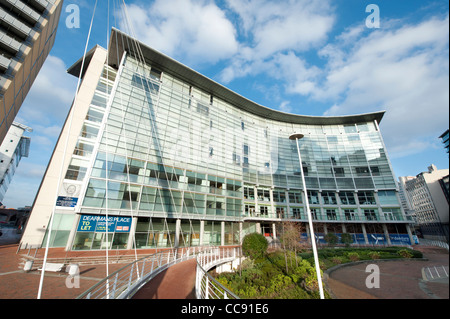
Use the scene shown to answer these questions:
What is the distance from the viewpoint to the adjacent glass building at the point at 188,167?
67.8 ft

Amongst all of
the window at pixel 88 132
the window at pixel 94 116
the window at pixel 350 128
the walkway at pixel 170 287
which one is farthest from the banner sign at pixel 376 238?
the window at pixel 94 116

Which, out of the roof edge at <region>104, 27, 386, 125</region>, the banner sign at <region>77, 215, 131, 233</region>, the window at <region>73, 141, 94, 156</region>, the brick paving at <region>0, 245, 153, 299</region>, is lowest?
the brick paving at <region>0, 245, 153, 299</region>

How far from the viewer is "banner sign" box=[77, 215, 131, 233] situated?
18.8m

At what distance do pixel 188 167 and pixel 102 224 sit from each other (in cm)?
1264

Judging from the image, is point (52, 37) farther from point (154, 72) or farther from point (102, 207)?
point (102, 207)

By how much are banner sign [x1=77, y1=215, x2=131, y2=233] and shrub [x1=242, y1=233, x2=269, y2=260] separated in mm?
13849

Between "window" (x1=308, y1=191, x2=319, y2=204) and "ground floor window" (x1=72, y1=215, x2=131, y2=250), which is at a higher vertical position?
"window" (x1=308, y1=191, x2=319, y2=204)

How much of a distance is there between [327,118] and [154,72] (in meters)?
42.7

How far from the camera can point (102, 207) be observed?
19.8 metres

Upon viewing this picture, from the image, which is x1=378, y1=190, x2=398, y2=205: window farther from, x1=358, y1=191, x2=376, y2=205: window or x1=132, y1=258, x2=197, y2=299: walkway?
x1=132, y1=258, x2=197, y2=299: walkway

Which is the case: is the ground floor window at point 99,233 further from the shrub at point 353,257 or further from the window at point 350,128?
the window at point 350,128

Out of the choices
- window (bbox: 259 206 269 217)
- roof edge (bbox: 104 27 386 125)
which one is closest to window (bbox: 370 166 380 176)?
roof edge (bbox: 104 27 386 125)
